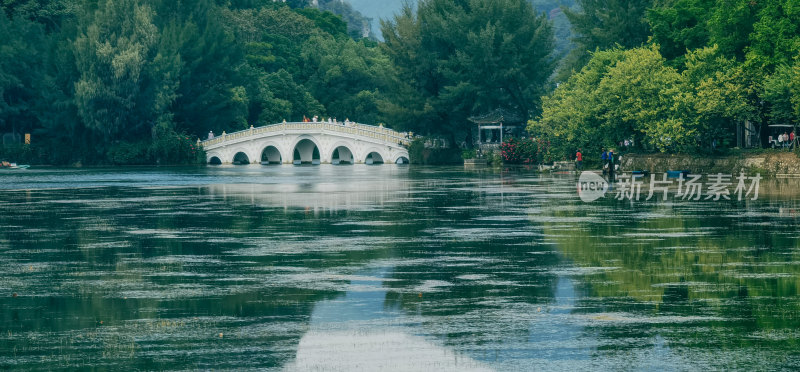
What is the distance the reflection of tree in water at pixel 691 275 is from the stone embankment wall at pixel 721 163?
20.9 m

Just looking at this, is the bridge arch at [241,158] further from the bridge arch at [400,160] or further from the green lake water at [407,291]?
the green lake water at [407,291]

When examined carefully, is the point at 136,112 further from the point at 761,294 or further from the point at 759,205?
the point at 761,294

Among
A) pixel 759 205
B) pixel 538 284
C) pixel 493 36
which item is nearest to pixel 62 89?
pixel 493 36

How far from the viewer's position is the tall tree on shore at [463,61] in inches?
3369

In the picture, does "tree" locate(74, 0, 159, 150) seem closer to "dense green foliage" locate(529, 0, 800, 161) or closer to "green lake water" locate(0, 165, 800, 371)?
"dense green foliage" locate(529, 0, 800, 161)

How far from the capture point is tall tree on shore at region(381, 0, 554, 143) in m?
85.6

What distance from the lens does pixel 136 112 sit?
90.8 metres

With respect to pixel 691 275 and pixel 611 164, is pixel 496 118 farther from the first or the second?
pixel 691 275

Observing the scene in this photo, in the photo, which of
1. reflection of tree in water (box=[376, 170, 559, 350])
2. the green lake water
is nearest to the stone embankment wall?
the green lake water

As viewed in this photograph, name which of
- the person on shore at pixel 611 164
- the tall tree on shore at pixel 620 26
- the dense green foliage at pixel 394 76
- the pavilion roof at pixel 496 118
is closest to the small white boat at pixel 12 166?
the dense green foliage at pixel 394 76

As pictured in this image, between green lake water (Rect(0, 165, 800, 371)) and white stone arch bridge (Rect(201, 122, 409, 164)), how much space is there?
225ft

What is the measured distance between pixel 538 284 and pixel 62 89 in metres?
83.8

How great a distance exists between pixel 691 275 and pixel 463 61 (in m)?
71.1

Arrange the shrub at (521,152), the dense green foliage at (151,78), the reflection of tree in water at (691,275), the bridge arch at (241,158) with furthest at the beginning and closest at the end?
the bridge arch at (241,158) < the dense green foliage at (151,78) < the shrub at (521,152) < the reflection of tree in water at (691,275)
